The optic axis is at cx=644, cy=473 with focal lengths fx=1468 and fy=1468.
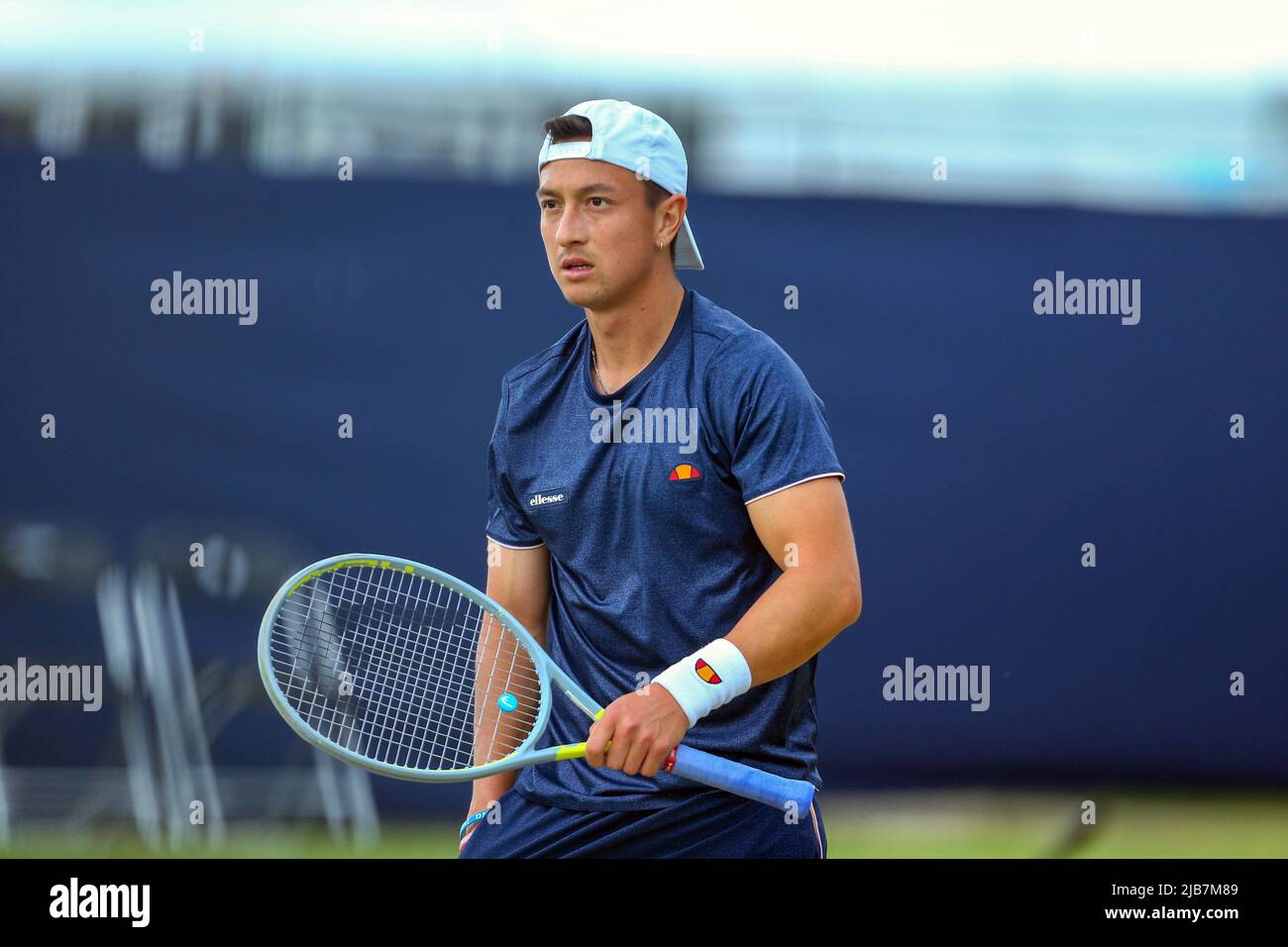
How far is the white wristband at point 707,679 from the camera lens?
2.08 meters

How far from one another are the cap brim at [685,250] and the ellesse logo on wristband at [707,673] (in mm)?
715

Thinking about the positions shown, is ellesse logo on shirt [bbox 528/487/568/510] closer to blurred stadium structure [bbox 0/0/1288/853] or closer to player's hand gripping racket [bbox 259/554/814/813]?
player's hand gripping racket [bbox 259/554/814/813]

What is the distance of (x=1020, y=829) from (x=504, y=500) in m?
2.38

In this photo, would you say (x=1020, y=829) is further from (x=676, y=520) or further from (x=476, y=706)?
(x=676, y=520)

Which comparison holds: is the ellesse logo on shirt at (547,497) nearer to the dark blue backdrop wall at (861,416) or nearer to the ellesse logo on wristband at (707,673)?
the ellesse logo on wristband at (707,673)

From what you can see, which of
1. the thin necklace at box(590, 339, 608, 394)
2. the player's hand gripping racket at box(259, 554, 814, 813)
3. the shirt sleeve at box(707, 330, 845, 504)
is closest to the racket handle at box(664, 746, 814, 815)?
the player's hand gripping racket at box(259, 554, 814, 813)

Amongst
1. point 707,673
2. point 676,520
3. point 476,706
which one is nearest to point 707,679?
point 707,673

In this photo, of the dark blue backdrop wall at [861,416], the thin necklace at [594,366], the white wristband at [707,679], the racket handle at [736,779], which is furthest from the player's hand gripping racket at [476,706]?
the dark blue backdrop wall at [861,416]

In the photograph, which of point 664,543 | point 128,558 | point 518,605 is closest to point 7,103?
point 128,558

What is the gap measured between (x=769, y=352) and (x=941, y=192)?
2226 mm

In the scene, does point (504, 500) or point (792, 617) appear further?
point (504, 500)

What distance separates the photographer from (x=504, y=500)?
2.45 meters

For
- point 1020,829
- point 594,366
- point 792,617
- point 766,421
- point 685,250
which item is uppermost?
point 685,250

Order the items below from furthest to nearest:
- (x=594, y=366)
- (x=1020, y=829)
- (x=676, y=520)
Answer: (x=1020, y=829) → (x=594, y=366) → (x=676, y=520)
